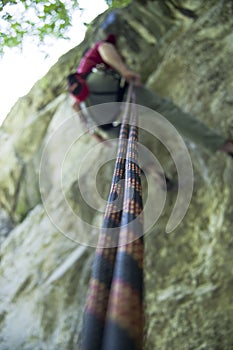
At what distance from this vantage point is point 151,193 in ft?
10.2

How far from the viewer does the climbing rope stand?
57cm

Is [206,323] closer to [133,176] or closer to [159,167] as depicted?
[159,167]

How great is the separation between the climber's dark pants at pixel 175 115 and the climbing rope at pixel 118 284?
1.71m

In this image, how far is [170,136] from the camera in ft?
10.6

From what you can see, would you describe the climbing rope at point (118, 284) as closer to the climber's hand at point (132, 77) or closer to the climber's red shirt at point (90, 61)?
the climber's hand at point (132, 77)

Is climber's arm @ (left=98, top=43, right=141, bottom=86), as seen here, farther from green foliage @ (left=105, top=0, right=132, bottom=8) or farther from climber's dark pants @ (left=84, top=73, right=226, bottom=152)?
green foliage @ (left=105, top=0, right=132, bottom=8)

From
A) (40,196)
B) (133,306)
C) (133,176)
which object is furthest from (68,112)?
(133,306)

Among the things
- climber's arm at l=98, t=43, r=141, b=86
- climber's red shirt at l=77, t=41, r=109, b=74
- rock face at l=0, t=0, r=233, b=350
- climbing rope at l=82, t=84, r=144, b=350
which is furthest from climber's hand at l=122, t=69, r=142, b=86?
climbing rope at l=82, t=84, r=144, b=350

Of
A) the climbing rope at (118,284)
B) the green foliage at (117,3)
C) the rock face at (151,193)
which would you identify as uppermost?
the green foliage at (117,3)

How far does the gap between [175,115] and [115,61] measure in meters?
0.68

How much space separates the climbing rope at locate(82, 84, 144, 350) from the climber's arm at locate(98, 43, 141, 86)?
1.87 meters

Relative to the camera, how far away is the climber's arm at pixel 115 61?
266 centimetres

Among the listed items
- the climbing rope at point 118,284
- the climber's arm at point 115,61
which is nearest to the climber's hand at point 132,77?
the climber's arm at point 115,61

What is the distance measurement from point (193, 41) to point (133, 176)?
2.82 m
